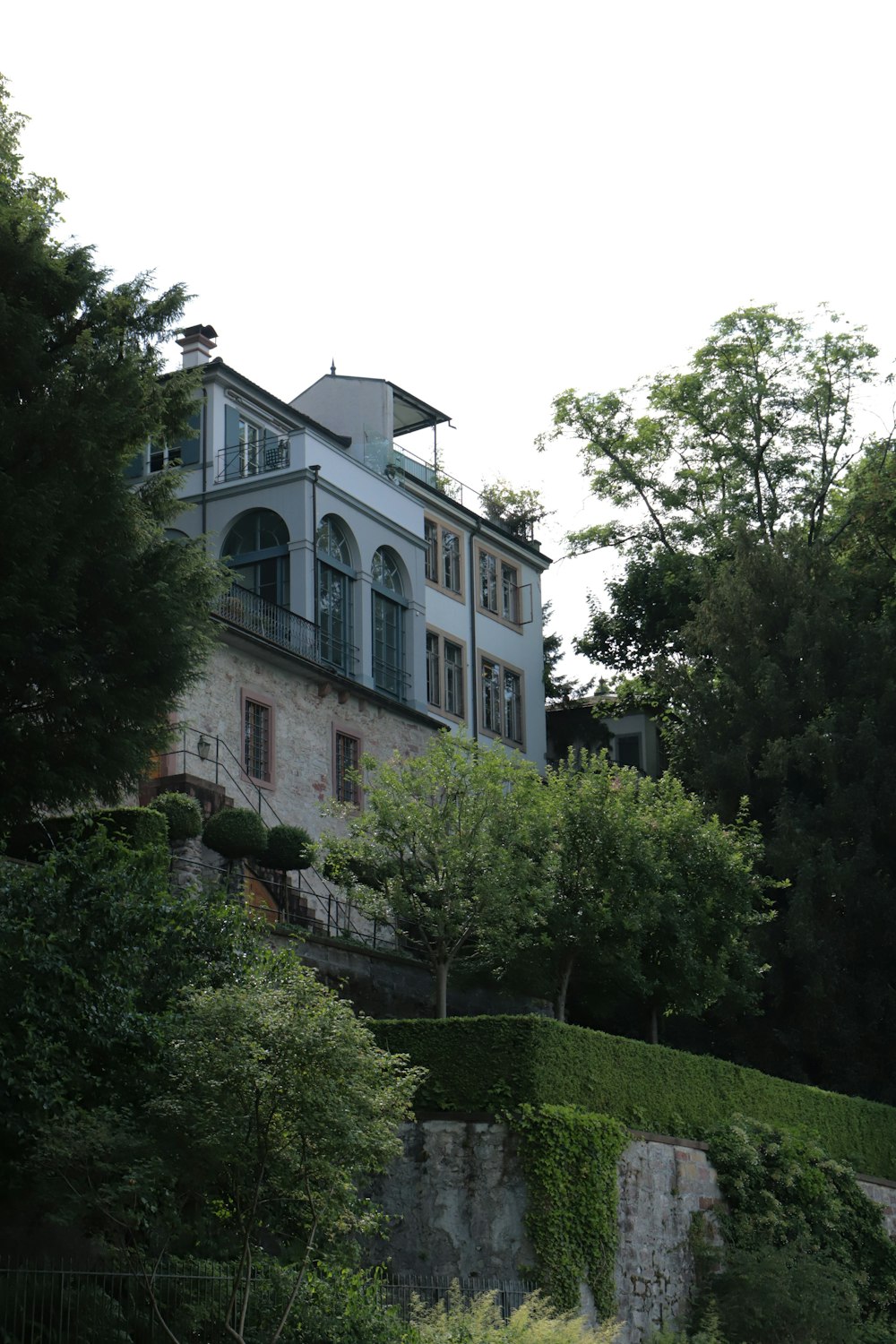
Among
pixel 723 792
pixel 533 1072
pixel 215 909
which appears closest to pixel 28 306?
pixel 215 909

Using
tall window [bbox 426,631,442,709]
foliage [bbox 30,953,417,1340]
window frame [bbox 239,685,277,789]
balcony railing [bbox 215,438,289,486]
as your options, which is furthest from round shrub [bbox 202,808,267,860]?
tall window [bbox 426,631,442,709]

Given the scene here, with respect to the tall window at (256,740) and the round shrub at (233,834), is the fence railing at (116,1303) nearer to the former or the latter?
the round shrub at (233,834)

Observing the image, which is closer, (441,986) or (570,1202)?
(570,1202)

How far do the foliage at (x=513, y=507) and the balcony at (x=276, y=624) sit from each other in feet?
44.7

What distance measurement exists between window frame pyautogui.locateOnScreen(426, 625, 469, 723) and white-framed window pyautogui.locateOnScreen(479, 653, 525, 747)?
74 cm

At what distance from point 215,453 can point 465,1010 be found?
41.3 feet

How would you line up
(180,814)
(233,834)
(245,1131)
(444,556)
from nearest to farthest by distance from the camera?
(245,1131) < (180,814) < (233,834) < (444,556)

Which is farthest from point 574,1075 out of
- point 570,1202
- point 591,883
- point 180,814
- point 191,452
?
point 191,452

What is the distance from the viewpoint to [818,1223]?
22.3m

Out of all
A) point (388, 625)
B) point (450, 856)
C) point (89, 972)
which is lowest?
point (89, 972)

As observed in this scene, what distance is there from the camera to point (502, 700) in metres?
41.0

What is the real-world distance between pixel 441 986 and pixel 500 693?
18.4m

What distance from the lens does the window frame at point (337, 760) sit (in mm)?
30984

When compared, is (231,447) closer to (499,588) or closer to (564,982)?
(499,588)
